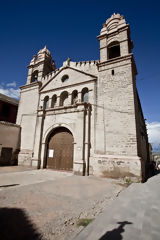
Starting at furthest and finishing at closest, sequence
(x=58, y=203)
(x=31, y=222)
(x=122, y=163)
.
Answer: (x=122, y=163)
(x=58, y=203)
(x=31, y=222)

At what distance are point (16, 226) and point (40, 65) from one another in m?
18.3

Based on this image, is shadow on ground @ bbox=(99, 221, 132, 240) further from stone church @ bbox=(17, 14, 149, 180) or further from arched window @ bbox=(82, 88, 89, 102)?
arched window @ bbox=(82, 88, 89, 102)

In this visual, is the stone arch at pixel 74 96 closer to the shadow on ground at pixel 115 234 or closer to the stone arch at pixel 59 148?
the stone arch at pixel 59 148

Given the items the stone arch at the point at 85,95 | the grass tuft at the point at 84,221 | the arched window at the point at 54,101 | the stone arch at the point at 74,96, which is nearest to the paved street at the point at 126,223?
the grass tuft at the point at 84,221

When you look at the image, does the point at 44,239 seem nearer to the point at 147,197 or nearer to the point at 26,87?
the point at 147,197

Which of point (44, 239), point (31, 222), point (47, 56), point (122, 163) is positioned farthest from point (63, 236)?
point (47, 56)

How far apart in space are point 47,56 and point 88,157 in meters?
15.6

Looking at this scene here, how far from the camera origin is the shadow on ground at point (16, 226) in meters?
2.38

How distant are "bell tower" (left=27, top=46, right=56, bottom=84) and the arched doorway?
30.4 feet

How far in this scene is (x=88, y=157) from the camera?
9961mm

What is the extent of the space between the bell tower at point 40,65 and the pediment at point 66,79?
2605mm

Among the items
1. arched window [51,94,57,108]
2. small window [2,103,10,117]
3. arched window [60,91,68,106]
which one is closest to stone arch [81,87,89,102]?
arched window [60,91,68,106]

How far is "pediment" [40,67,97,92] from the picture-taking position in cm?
1264

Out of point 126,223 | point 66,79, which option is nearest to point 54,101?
point 66,79
